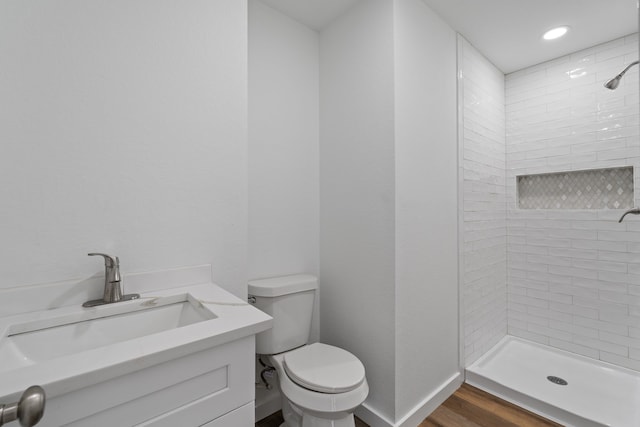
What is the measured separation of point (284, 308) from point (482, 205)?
1669 millimetres

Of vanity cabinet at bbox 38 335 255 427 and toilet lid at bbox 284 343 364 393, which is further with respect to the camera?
toilet lid at bbox 284 343 364 393

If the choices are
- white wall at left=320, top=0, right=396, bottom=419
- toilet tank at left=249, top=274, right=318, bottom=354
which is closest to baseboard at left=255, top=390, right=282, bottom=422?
toilet tank at left=249, top=274, right=318, bottom=354

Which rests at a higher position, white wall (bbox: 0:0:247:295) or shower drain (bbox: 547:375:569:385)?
white wall (bbox: 0:0:247:295)

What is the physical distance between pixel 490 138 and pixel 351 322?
1827 mm

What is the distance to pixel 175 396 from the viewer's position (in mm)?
675

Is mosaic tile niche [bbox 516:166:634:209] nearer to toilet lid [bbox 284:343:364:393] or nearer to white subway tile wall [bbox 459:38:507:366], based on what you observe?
white subway tile wall [bbox 459:38:507:366]

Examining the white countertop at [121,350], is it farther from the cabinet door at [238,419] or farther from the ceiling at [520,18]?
the ceiling at [520,18]

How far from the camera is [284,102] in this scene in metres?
1.78

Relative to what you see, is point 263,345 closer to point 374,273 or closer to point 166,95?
point 374,273

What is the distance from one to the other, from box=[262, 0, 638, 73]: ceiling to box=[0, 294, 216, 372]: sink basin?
5.68 feet

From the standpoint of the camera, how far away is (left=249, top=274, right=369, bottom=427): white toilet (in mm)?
1214

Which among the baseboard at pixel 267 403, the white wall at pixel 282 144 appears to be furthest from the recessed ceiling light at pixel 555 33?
the baseboard at pixel 267 403

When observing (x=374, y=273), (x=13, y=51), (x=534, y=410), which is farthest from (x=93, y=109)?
(x=534, y=410)

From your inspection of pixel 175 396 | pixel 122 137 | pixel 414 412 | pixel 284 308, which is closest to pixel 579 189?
pixel 414 412
